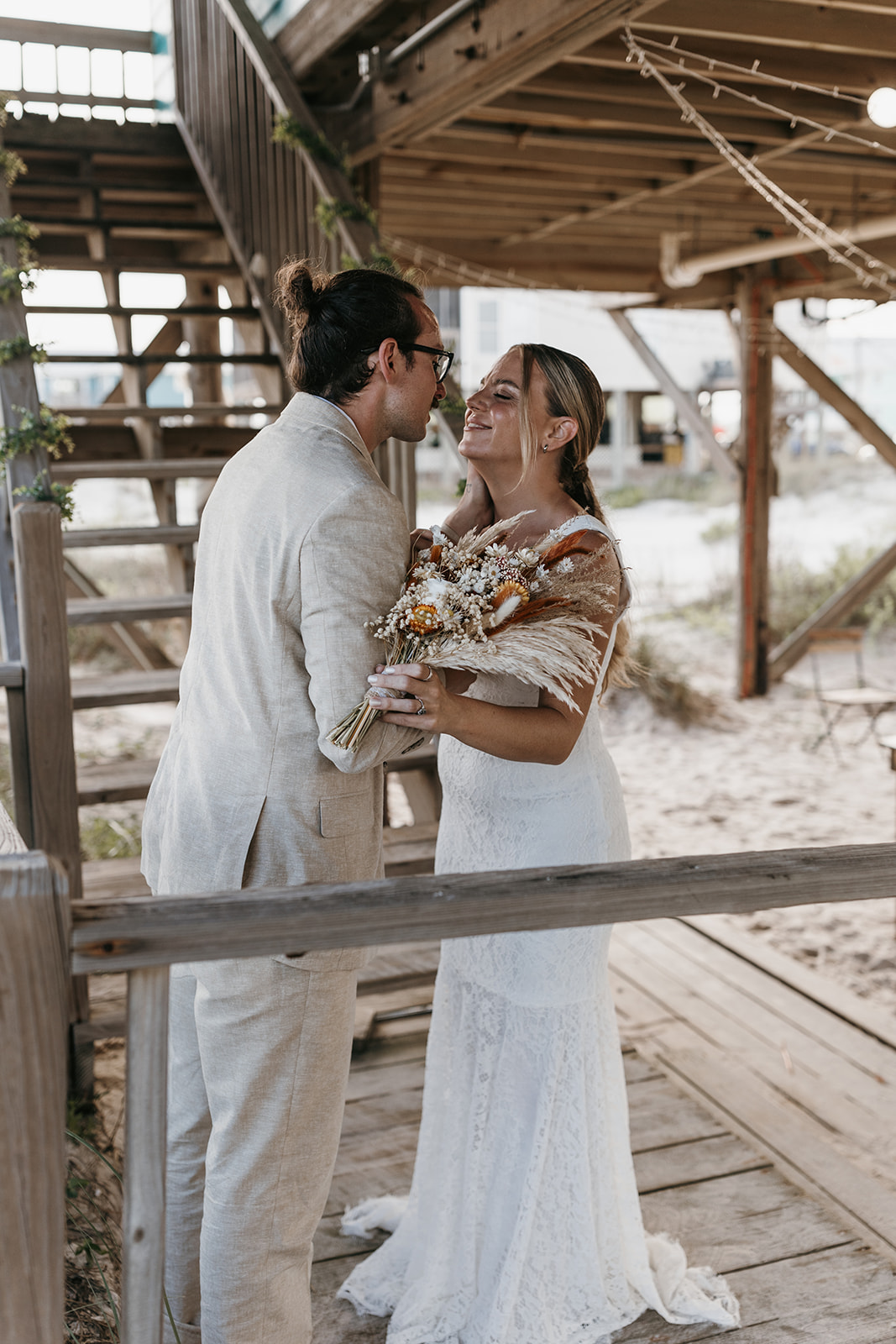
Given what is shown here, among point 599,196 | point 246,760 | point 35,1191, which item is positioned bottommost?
point 35,1191

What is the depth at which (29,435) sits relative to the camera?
13.2 feet

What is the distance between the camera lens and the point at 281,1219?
208cm

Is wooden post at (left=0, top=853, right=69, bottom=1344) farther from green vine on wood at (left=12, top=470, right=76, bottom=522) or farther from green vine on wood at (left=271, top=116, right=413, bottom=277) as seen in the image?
green vine on wood at (left=271, top=116, right=413, bottom=277)

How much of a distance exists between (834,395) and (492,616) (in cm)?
917

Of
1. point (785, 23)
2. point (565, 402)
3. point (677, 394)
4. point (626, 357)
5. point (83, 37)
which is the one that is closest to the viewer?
point (565, 402)

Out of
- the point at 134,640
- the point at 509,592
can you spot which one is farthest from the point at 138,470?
the point at 509,592

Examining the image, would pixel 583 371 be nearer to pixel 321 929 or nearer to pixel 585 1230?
pixel 321 929

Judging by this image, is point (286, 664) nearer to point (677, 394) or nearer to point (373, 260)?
point (373, 260)

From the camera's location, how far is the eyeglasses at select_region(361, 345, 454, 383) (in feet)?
6.47

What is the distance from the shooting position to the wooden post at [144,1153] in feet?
4.99

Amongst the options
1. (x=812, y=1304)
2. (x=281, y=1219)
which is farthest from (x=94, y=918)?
(x=812, y=1304)

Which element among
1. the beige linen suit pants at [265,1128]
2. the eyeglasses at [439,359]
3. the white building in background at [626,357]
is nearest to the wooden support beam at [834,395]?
the eyeglasses at [439,359]

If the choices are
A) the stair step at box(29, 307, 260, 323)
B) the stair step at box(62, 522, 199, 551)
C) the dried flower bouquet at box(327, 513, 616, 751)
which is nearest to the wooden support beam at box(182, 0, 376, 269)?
the stair step at box(29, 307, 260, 323)

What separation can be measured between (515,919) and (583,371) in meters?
1.19
